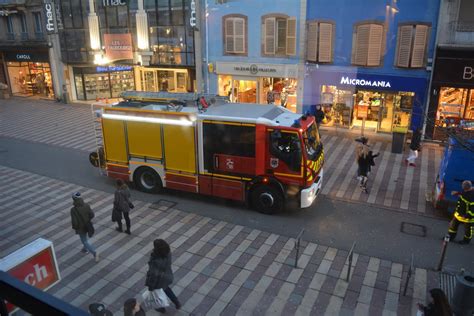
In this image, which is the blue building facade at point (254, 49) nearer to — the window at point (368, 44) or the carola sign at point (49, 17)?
the window at point (368, 44)

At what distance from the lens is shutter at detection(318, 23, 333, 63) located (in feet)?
65.2

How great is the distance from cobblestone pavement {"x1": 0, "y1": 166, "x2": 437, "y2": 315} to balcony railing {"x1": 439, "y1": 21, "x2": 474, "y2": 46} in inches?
477

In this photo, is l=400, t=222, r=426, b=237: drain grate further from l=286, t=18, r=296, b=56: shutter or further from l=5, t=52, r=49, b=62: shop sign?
l=5, t=52, r=49, b=62: shop sign

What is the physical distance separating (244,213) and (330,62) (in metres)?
11.3

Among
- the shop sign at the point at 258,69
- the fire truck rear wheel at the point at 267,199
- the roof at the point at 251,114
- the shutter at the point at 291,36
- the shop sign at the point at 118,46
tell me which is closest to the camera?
the roof at the point at 251,114

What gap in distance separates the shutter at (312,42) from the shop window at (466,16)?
6213 millimetres

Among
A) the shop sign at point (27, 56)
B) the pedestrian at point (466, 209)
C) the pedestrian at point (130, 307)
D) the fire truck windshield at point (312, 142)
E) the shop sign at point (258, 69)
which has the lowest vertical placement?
the pedestrian at point (466, 209)

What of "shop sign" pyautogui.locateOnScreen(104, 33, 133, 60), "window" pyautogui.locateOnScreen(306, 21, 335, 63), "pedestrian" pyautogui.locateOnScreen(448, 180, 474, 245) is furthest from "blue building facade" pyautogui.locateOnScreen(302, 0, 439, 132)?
"shop sign" pyautogui.locateOnScreen(104, 33, 133, 60)

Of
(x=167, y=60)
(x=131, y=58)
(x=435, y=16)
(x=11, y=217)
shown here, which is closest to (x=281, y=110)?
(x=11, y=217)

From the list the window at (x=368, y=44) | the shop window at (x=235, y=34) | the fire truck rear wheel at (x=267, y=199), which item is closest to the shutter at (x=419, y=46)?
the window at (x=368, y=44)

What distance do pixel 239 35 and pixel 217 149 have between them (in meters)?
12.0

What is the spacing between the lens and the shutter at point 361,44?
19.1 m

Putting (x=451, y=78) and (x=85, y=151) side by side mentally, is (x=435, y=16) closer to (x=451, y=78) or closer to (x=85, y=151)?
(x=451, y=78)

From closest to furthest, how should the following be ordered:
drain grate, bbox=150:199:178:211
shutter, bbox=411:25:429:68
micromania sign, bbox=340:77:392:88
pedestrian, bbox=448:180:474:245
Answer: pedestrian, bbox=448:180:474:245, drain grate, bbox=150:199:178:211, shutter, bbox=411:25:429:68, micromania sign, bbox=340:77:392:88
